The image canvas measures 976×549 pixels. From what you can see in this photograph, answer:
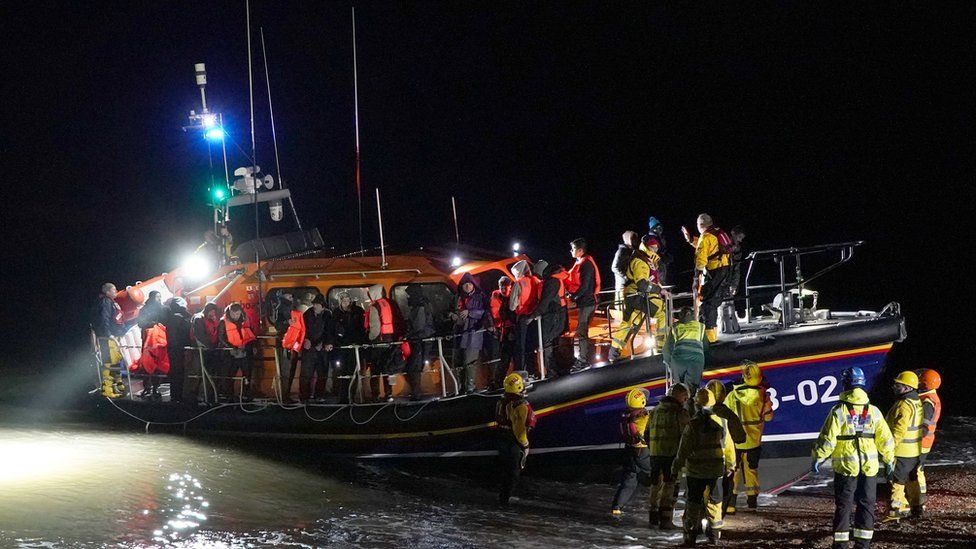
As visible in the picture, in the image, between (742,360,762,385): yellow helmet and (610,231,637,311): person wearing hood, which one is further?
(610,231,637,311): person wearing hood

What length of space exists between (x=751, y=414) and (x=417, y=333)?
10.3ft

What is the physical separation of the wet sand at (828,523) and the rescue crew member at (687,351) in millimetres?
1173

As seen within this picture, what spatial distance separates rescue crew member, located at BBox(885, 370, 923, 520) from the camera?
7.90m

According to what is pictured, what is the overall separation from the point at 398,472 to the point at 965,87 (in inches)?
1798

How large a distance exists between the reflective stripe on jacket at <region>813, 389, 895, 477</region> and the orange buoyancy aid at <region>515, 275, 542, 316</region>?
10.4 feet

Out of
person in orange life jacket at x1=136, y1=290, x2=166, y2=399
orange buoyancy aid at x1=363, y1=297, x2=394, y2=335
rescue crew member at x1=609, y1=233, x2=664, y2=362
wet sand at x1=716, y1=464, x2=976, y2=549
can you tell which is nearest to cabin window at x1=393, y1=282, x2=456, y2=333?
orange buoyancy aid at x1=363, y1=297, x2=394, y2=335

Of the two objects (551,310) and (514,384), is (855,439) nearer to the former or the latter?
(514,384)

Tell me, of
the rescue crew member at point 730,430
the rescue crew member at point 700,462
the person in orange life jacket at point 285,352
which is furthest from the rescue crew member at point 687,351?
the person in orange life jacket at point 285,352

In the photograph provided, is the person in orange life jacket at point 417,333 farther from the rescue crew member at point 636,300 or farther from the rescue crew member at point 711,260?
the rescue crew member at point 711,260

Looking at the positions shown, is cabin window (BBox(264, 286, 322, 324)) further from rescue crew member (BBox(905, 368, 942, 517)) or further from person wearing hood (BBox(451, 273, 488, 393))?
Result: rescue crew member (BBox(905, 368, 942, 517))

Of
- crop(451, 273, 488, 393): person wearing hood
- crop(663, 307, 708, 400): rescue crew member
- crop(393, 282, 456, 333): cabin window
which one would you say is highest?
crop(393, 282, 456, 333): cabin window

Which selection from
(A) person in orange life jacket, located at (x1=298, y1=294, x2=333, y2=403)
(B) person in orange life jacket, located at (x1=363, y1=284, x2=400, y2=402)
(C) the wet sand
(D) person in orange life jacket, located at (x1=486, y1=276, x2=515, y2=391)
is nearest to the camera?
(C) the wet sand

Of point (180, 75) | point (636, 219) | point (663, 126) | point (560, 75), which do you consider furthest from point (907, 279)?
point (180, 75)

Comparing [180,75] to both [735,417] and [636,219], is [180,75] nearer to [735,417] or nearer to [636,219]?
[636,219]
